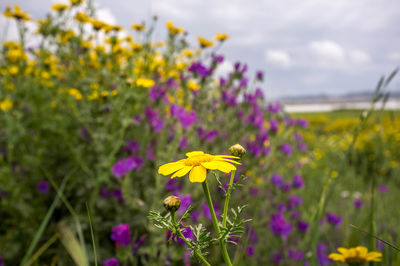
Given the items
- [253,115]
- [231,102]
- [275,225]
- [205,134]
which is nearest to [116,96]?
[205,134]

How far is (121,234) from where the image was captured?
48.6 inches

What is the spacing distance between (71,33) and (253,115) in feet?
5.36

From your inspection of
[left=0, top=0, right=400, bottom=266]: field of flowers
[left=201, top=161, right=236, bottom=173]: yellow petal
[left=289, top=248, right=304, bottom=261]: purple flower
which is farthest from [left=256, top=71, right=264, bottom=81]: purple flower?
[left=201, top=161, right=236, bottom=173]: yellow petal

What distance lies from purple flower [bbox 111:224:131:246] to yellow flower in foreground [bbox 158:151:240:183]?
73 centimetres

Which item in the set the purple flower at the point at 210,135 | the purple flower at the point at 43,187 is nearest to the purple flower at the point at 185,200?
the purple flower at the point at 210,135

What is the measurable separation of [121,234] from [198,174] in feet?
2.73

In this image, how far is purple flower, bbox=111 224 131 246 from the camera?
1.23 meters

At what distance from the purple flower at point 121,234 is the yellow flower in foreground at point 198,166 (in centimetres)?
73

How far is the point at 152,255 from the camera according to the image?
138 centimetres

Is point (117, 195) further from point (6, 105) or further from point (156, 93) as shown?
point (6, 105)

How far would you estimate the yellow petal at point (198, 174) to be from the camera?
20.5 inches

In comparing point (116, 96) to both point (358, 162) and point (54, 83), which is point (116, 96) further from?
point (358, 162)

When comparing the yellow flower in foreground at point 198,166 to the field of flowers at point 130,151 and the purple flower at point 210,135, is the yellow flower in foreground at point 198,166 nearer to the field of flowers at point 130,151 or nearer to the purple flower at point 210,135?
the field of flowers at point 130,151

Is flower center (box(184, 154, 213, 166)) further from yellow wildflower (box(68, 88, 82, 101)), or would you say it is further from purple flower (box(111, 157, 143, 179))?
yellow wildflower (box(68, 88, 82, 101))
